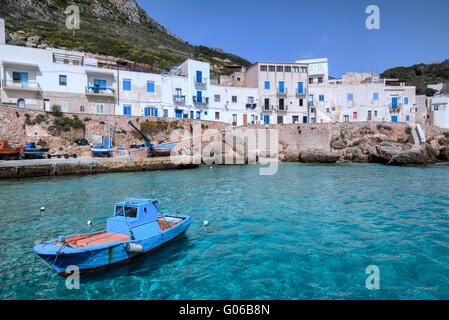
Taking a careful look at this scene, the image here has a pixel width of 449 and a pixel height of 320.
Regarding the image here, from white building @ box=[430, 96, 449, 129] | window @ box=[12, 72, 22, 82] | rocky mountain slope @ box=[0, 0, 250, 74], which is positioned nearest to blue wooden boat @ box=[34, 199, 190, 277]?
window @ box=[12, 72, 22, 82]

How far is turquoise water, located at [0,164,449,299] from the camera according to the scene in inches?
247

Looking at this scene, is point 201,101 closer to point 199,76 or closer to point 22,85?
point 199,76

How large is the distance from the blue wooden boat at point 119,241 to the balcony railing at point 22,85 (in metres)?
31.6

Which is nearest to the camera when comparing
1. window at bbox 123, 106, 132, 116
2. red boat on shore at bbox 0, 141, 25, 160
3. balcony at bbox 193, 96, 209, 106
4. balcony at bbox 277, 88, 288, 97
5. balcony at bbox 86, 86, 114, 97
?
red boat on shore at bbox 0, 141, 25, 160

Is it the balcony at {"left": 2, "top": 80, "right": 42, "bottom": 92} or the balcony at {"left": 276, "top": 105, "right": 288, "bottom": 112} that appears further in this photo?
the balcony at {"left": 276, "top": 105, "right": 288, "bottom": 112}

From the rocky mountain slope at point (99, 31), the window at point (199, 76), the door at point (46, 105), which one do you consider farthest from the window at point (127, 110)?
the rocky mountain slope at point (99, 31)

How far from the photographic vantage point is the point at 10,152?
2445 centimetres

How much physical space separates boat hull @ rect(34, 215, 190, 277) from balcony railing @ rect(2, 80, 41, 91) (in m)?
32.4

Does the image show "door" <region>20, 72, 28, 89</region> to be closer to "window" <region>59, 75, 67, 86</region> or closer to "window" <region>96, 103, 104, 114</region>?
"window" <region>59, 75, 67, 86</region>

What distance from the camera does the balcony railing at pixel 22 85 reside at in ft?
100

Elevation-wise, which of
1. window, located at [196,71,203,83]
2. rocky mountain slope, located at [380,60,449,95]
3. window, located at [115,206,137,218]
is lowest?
window, located at [115,206,137,218]
